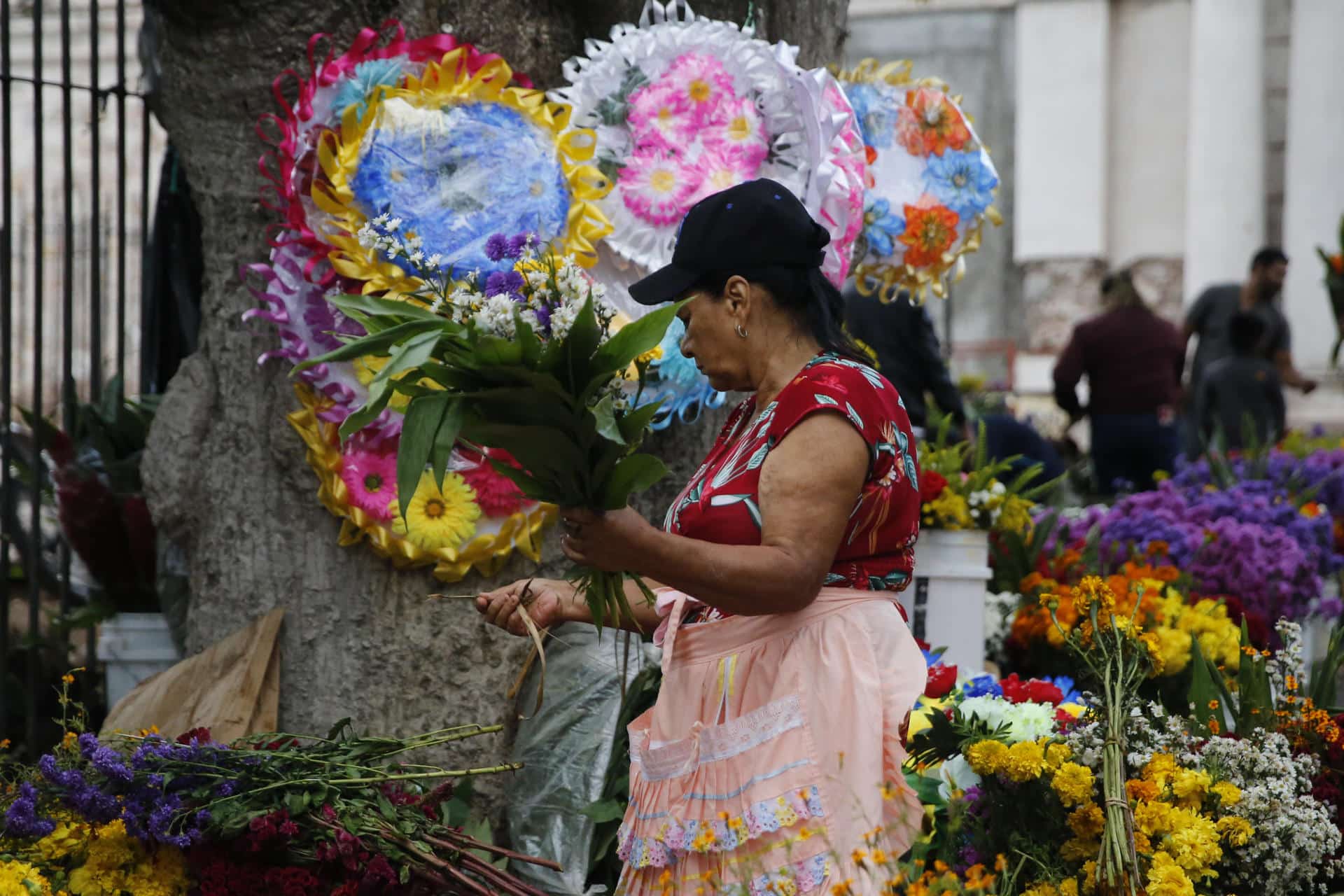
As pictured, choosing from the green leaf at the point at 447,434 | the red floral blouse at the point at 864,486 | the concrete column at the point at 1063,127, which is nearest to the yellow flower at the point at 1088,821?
the red floral blouse at the point at 864,486

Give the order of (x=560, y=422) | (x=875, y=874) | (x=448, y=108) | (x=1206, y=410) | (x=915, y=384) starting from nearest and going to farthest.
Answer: (x=560, y=422) < (x=875, y=874) < (x=448, y=108) < (x=915, y=384) < (x=1206, y=410)

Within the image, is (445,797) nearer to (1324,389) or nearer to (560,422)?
(560,422)

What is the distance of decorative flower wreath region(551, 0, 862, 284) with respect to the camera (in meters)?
3.52

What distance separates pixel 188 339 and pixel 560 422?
3013mm

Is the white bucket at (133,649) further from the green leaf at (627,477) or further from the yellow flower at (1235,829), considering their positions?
the yellow flower at (1235,829)

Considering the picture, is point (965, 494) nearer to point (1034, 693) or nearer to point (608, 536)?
point (1034, 693)

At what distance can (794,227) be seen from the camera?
7.21 feet

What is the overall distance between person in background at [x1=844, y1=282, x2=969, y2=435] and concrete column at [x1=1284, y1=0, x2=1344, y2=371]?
8.11 meters

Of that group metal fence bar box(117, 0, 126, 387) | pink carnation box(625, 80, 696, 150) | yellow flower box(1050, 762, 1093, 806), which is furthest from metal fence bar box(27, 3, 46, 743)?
yellow flower box(1050, 762, 1093, 806)

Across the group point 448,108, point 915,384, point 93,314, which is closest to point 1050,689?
point 448,108

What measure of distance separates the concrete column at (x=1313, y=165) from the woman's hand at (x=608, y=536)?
39.0 feet

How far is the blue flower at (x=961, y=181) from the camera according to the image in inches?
162

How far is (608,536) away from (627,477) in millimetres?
79

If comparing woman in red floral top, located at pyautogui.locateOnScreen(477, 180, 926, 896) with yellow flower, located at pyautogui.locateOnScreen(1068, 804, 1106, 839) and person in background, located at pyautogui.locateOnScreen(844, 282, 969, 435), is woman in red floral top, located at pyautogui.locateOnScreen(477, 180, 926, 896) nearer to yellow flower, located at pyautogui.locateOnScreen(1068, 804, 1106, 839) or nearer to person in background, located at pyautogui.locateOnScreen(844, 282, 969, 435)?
yellow flower, located at pyautogui.locateOnScreen(1068, 804, 1106, 839)
